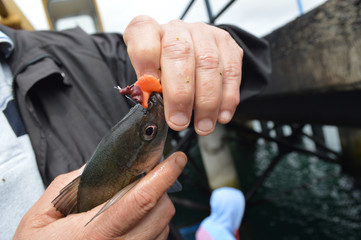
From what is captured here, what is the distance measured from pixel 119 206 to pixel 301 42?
2155mm

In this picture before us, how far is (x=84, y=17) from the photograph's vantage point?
7.18 meters

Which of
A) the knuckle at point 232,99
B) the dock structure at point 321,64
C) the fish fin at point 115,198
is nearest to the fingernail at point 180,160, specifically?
the fish fin at point 115,198

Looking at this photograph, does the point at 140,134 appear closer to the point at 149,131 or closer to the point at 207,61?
the point at 149,131

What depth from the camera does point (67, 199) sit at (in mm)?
1039

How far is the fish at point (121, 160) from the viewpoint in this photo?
963mm

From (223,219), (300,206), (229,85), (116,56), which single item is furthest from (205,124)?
(300,206)

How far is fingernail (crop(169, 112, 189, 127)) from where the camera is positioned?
909 mm

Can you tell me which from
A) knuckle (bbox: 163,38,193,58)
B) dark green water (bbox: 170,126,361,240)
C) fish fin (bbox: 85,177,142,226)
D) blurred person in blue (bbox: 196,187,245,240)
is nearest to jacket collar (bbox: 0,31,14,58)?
knuckle (bbox: 163,38,193,58)

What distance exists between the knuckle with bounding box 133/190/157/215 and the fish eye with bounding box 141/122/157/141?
0.23 m

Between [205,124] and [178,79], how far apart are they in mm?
245

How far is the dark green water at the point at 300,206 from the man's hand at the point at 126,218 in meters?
4.70

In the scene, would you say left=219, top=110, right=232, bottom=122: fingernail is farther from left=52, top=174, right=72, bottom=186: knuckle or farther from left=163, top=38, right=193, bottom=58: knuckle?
left=52, top=174, right=72, bottom=186: knuckle

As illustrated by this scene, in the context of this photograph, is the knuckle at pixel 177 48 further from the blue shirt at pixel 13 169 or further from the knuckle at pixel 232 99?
the blue shirt at pixel 13 169

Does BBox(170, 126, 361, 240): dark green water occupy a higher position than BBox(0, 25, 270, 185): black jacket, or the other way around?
BBox(0, 25, 270, 185): black jacket
